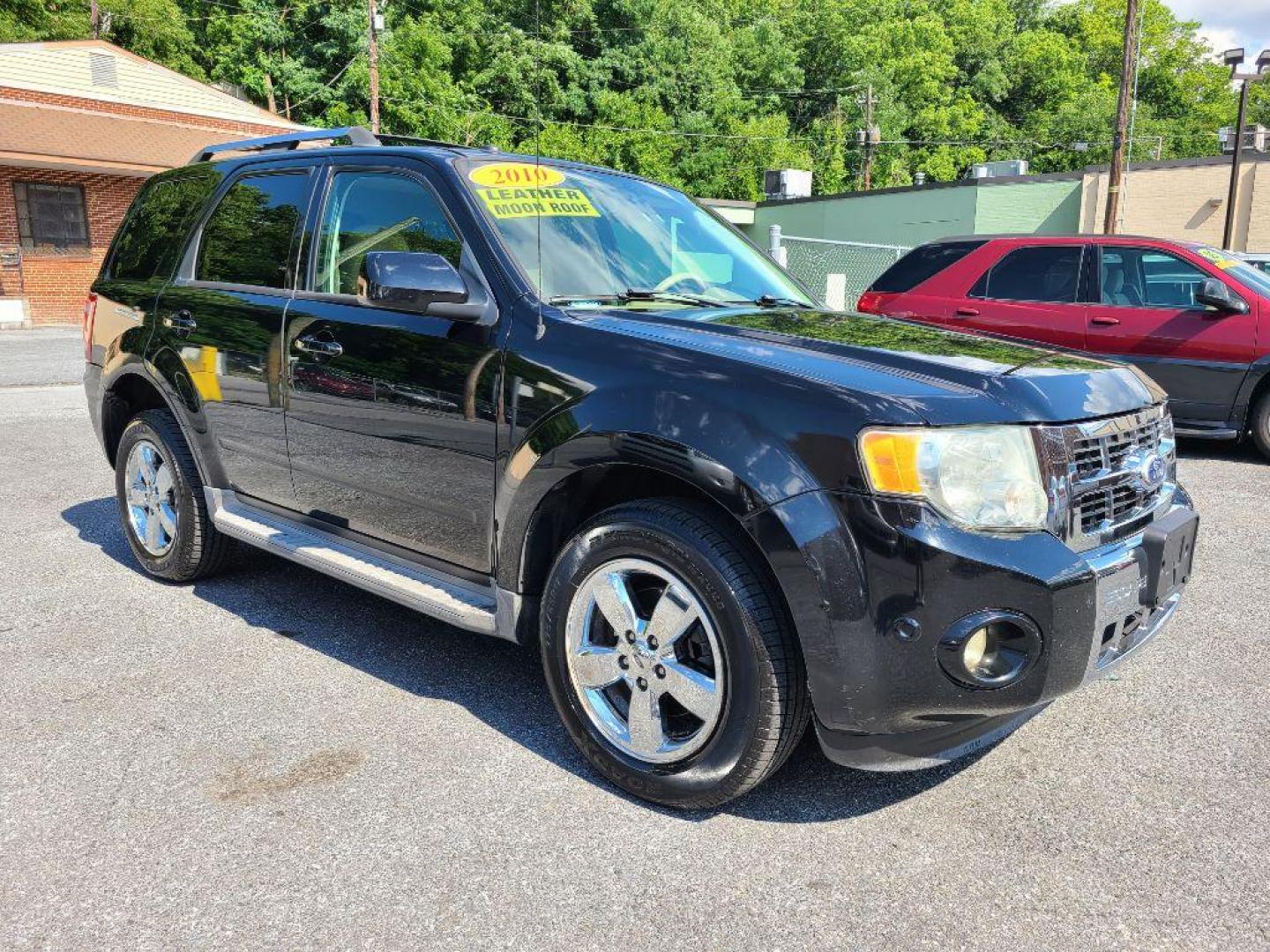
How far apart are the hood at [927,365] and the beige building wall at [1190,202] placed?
29929 millimetres

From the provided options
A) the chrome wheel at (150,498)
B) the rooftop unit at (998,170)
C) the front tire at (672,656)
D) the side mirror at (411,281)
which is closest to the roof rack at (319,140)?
the side mirror at (411,281)

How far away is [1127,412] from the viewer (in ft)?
9.18

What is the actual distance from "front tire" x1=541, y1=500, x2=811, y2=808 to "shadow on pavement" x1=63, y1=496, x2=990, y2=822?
0.58 ft

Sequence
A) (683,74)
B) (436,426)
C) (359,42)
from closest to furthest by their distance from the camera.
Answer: (436,426)
(359,42)
(683,74)

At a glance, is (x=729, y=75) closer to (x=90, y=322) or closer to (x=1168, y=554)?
(x=90, y=322)

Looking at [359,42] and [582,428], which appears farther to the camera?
[359,42]

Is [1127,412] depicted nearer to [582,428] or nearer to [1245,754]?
[1245,754]

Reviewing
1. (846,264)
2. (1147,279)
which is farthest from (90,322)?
(846,264)

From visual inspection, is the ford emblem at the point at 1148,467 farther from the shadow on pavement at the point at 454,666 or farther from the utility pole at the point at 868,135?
the utility pole at the point at 868,135

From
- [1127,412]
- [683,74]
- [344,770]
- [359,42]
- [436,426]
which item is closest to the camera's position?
[1127,412]

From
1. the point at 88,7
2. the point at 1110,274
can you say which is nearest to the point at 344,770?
the point at 1110,274

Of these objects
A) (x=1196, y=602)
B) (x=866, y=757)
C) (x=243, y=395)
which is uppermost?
(x=243, y=395)

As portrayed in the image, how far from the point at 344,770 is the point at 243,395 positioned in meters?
1.76

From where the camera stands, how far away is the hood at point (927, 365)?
248 centimetres
